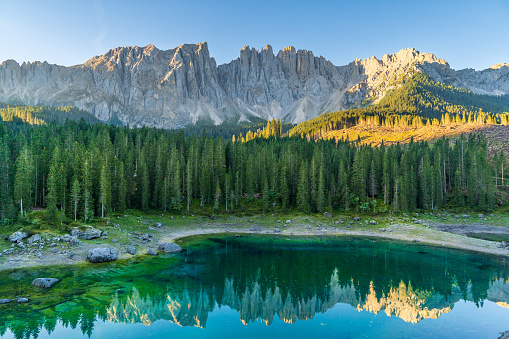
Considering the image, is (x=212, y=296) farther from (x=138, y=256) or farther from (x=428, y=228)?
(x=428, y=228)

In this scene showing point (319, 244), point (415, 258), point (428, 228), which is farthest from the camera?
point (428, 228)

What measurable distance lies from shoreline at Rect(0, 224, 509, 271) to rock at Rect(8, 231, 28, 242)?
3470mm

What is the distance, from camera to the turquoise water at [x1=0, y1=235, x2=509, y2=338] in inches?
855

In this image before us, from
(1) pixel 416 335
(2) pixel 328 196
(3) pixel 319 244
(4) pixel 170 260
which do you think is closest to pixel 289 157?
(2) pixel 328 196

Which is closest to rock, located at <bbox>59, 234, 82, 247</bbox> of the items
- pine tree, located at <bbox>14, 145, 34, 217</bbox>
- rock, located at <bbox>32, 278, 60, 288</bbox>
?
rock, located at <bbox>32, 278, 60, 288</bbox>

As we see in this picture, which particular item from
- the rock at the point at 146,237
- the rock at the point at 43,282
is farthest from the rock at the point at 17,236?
the rock at the point at 146,237

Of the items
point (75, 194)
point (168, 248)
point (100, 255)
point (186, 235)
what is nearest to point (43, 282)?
point (100, 255)

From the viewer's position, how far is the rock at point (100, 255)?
36.6 meters

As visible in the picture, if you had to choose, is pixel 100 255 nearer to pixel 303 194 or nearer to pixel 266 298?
pixel 266 298

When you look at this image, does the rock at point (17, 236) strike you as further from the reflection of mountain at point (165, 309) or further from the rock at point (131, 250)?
the reflection of mountain at point (165, 309)

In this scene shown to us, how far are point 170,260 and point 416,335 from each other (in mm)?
30180

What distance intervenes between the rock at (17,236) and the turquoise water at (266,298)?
7.44 m

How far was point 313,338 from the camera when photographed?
20.7 metres

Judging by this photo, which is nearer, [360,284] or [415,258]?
[360,284]
